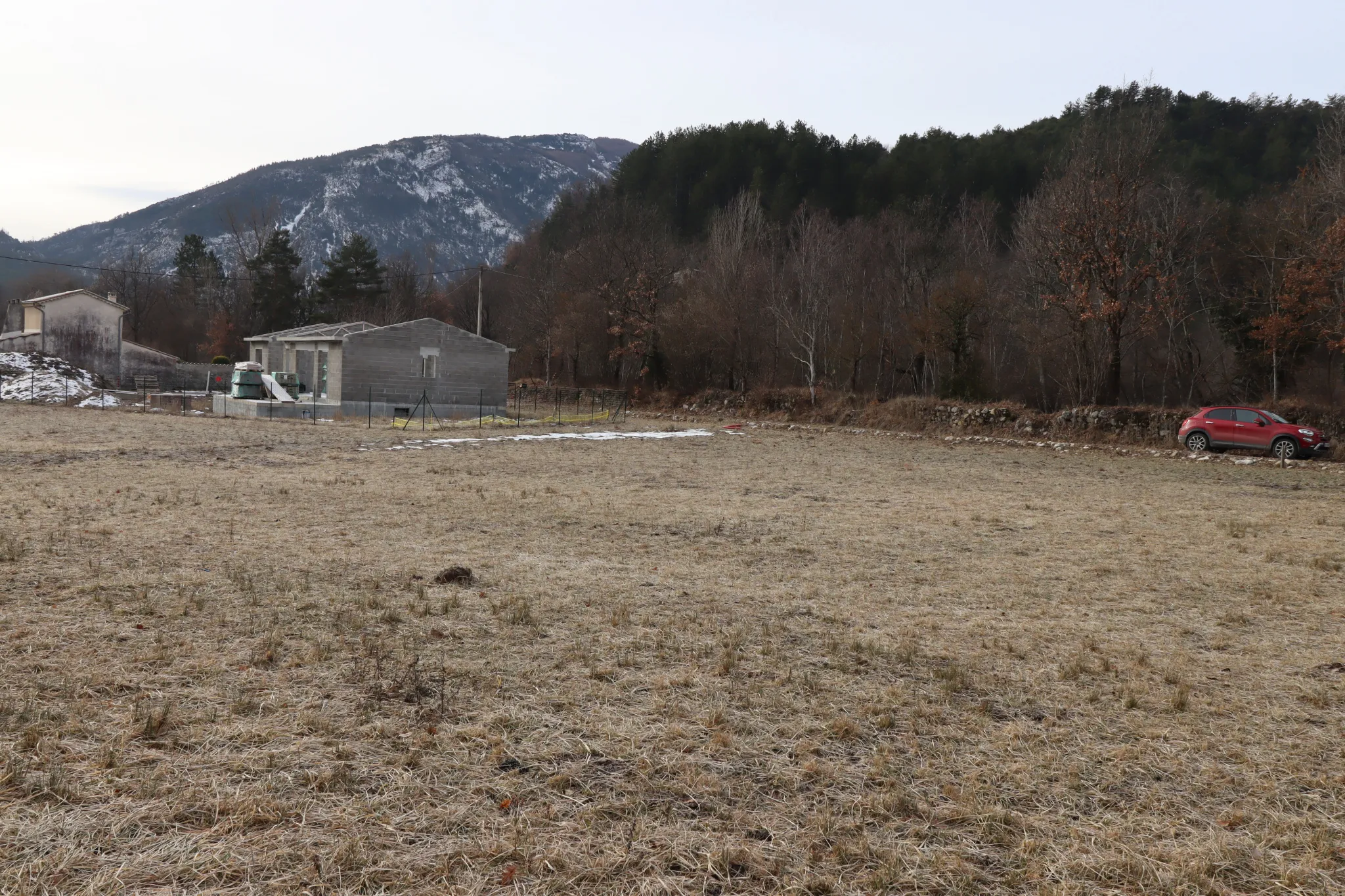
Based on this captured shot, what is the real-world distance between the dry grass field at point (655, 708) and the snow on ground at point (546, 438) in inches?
475

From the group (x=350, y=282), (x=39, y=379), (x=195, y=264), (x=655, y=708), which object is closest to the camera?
(x=655, y=708)

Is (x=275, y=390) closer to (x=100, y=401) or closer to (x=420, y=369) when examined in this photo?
(x=420, y=369)

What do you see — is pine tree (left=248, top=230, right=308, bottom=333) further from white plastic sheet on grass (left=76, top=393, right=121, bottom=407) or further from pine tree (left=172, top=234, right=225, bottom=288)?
white plastic sheet on grass (left=76, top=393, right=121, bottom=407)

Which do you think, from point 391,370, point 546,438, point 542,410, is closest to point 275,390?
point 391,370

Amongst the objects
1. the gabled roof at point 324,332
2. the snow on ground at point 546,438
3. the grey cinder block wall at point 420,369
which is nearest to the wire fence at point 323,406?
the grey cinder block wall at point 420,369

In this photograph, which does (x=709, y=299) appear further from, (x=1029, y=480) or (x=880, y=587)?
(x=880, y=587)

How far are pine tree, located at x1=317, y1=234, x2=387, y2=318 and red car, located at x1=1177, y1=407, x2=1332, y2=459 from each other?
2612 inches

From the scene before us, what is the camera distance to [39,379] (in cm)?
4650

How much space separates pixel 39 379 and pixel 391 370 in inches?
763

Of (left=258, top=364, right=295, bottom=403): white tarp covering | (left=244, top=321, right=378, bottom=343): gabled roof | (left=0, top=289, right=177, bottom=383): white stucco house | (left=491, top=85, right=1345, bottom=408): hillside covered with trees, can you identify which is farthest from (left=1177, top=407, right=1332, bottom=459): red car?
(left=0, top=289, right=177, bottom=383): white stucco house

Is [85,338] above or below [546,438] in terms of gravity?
above

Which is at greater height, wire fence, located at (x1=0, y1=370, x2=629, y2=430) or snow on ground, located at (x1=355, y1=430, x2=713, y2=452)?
wire fence, located at (x1=0, y1=370, x2=629, y2=430)

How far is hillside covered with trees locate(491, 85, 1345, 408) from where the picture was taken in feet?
109

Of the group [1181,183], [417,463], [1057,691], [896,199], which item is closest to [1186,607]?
[1057,691]
